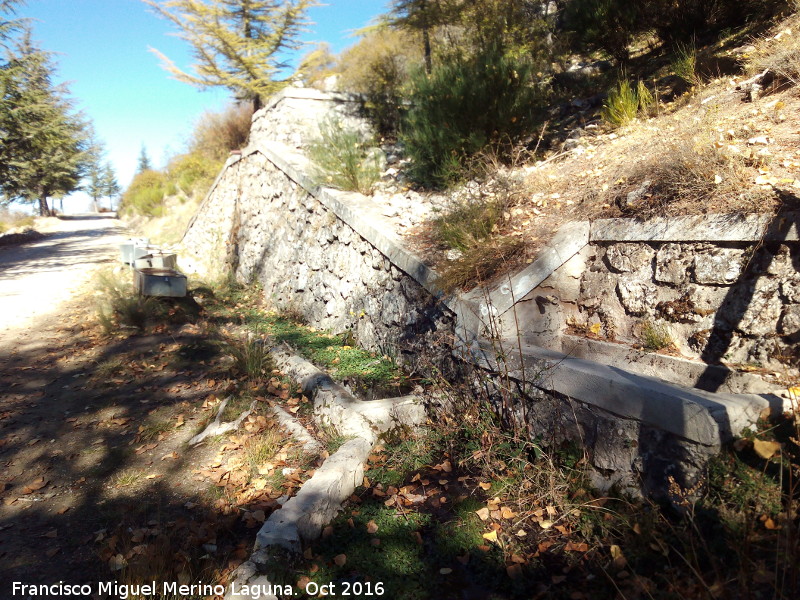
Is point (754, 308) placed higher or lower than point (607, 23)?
lower

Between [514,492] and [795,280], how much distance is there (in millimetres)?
2032

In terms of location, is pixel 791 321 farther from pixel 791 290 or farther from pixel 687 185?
pixel 687 185

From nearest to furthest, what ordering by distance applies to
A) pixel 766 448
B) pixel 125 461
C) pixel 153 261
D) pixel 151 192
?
pixel 766 448, pixel 125 461, pixel 153 261, pixel 151 192

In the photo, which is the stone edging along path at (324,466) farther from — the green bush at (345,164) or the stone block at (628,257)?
the green bush at (345,164)

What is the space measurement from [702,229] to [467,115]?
346 centimetres

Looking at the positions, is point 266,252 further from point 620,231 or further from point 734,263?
point 734,263

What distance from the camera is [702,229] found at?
→ 3420mm

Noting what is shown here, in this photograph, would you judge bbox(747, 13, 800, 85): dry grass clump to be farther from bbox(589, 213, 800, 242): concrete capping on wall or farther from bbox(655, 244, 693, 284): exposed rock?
bbox(655, 244, 693, 284): exposed rock

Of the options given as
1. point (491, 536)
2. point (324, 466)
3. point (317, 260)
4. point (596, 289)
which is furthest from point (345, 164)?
point (491, 536)

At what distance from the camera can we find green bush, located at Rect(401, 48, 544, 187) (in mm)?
6156

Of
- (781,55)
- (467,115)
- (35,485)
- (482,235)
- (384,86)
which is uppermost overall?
(384,86)

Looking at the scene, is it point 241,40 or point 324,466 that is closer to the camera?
point 324,466

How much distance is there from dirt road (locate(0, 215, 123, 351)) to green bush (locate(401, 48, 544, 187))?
5677mm

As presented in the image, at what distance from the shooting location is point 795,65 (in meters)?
4.46
